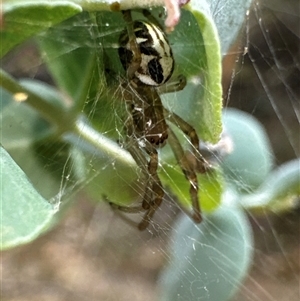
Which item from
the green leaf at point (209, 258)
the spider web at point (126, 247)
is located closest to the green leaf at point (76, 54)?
the spider web at point (126, 247)

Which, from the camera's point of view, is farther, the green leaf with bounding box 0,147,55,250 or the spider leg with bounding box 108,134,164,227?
the spider leg with bounding box 108,134,164,227

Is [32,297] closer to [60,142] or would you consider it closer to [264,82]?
[60,142]

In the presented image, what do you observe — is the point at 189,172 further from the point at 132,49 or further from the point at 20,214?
the point at 20,214

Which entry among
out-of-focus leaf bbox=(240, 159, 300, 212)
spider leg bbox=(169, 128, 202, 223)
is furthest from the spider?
out-of-focus leaf bbox=(240, 159, 300, 212)

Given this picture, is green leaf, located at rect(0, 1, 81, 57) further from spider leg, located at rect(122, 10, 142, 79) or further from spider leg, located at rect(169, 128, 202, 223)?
spider leg, located at rect(169, 128, 202, 223)

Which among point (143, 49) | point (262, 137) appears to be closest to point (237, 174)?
point (262, 137)

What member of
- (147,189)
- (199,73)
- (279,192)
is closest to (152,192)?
(147,189)
